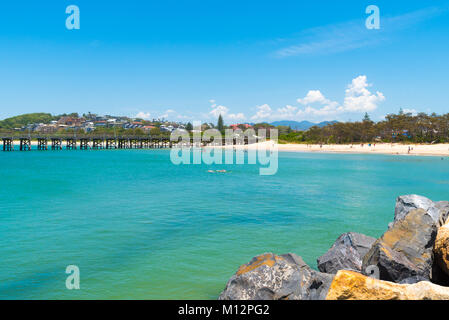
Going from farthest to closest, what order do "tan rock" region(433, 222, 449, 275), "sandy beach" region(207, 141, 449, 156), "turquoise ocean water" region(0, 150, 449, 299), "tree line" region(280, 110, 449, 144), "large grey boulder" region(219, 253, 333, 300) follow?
"tree line" region(280, 110, 449, 144), "sandy beach" region(207, 141, 449, 156), "turquoise ocean water" region(0, 150, 449, 299), "tan rock" region(433, 222, 449, 275), "large grey boulder" region(219, 253, 333, 300)

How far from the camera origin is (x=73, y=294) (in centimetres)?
982

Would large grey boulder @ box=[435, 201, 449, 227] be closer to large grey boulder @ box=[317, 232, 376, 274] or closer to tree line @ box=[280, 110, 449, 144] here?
large grey boulder @ box=[317, 232, 376, 274]

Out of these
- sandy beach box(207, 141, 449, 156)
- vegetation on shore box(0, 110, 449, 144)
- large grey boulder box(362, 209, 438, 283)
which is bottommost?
large grey boulder box(362, 209, 438, 283)

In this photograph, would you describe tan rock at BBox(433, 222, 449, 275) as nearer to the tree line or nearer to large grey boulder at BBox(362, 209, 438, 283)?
large grey boulder at BBox(362, 209, 438, 283)

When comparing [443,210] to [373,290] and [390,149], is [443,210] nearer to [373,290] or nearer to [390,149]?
[373,290]

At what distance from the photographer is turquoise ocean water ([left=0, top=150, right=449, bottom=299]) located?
35.1ft

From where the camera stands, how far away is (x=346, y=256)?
10.4 metres

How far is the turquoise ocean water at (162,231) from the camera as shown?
1070cm

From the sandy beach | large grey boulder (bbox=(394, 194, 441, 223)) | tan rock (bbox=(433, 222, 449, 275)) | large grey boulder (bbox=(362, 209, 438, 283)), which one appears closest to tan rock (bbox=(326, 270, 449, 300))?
tan rock (bbox=(433, 222, 449, 275))

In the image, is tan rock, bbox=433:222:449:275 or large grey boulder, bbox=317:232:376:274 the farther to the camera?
large grey boulder, bbox=317:232:376:274

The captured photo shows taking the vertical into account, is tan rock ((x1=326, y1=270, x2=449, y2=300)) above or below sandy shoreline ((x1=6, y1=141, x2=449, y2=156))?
below

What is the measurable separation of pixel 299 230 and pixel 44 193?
73.7 ft

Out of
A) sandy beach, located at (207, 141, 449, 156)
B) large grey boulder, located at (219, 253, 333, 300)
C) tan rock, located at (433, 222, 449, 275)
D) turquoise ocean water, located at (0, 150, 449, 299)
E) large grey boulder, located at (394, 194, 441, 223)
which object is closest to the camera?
large grey boulder, located at (219, 253, 333, 300)
